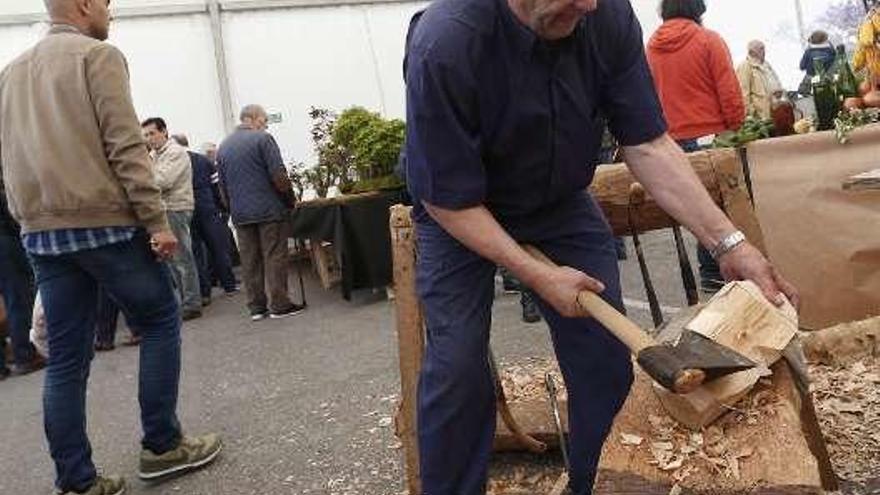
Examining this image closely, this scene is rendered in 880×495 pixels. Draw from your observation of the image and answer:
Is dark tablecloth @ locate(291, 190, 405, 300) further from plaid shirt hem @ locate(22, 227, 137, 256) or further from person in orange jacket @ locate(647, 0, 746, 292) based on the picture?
plaid shirt hem @ locate(22, 227, 137, 256)

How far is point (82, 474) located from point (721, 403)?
2329 millimetres

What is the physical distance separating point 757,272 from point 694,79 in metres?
3.05

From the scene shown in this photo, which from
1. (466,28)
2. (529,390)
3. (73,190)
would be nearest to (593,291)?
(466,28)

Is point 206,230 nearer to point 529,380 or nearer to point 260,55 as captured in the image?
point 260,55

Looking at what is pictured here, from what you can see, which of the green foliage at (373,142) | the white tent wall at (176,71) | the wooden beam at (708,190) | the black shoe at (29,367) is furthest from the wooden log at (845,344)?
the white tent wall at (176,71)

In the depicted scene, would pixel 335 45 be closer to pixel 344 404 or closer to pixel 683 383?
pixel 344 404

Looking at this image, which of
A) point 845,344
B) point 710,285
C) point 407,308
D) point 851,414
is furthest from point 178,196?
point 851,414

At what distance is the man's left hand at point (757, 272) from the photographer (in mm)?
1853

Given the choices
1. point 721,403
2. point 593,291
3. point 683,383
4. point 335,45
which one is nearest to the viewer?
point 683,383

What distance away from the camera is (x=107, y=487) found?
2916 millimetres

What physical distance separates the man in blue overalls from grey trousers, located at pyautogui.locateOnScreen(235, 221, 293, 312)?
4.82 metres

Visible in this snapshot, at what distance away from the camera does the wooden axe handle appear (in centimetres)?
161

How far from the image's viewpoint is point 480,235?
180 centimetres

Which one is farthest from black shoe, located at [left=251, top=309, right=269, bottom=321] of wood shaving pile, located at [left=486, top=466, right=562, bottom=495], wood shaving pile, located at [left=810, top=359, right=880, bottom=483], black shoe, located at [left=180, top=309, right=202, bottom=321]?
wood shaving pile, located at [left=810, top=359, right=880, bottom=483]
